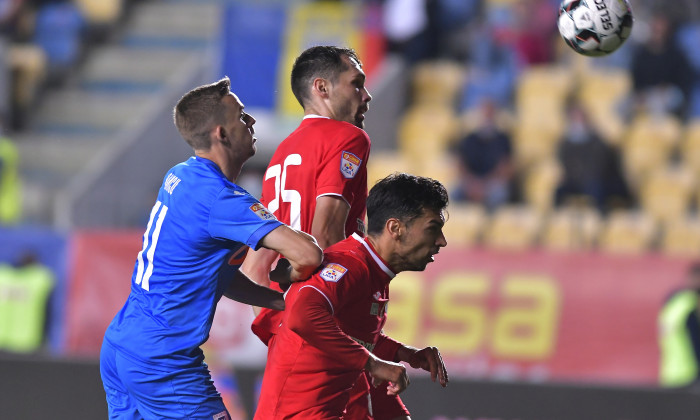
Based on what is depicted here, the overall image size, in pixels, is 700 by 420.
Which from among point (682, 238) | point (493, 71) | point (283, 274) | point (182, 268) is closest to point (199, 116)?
point (182, 268)

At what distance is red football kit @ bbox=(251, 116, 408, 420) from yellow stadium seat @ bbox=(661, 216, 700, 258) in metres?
6.71

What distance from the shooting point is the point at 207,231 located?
14.4 feet

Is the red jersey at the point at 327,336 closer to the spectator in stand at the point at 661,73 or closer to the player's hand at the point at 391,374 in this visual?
the player's hand at the point at 391,374

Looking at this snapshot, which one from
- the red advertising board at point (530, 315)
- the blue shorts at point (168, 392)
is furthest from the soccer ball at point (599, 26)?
the red advertising board at point (530, 315)

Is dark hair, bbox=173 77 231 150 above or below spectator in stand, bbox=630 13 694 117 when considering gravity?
below

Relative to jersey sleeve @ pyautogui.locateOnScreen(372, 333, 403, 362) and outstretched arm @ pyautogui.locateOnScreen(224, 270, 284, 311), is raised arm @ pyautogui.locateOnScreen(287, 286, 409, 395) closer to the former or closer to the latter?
outstretched arm @ pyautogui.locateOnScreen(224, 270, 284, 311)

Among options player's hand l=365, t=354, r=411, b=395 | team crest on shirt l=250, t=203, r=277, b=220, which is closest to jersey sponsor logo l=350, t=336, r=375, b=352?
player's hand l=365, t=354, r=411, b=395

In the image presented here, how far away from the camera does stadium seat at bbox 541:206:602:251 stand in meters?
11.3

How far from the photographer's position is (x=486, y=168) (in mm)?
12477

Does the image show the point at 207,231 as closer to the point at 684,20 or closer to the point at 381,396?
the point at 381,396

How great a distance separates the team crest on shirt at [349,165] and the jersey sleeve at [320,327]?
764 mm

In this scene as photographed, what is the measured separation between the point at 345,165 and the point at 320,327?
36.3 inches

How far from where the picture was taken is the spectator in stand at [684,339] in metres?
9.27

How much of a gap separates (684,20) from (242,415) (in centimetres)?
816
